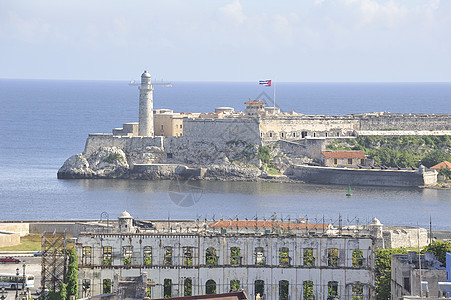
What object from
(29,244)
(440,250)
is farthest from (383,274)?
(29,244)

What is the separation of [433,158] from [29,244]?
53.1 m

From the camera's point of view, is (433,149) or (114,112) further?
(114,112)

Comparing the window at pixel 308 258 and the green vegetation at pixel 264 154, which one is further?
the green vegetation at pixel 264 154

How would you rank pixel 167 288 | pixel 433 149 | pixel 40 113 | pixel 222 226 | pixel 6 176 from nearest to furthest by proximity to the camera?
pixel 167 288, pixel 222 226, pixel 6 176, pixel 433 149, pixel 40 113

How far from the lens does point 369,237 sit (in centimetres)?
4306

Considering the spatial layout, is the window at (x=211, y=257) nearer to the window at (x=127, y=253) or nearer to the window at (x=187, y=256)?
the window at (x=187, y=256)

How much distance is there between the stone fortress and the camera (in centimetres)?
9912

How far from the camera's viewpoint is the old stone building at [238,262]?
139 feet

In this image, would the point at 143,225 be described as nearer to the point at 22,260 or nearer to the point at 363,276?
the point at 22,260

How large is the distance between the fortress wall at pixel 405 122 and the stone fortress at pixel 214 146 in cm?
189

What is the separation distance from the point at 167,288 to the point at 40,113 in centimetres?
15173

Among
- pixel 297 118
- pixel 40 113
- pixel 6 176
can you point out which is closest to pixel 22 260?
pixel 6 176

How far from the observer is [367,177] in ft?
315

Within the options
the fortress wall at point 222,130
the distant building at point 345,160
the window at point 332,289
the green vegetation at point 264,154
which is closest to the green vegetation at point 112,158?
the fortress wall at point 222,130
